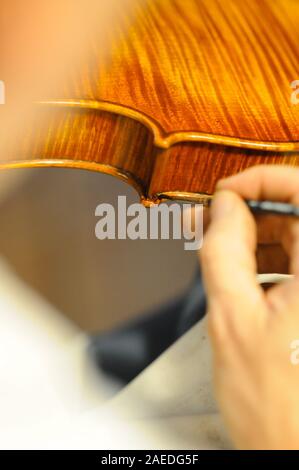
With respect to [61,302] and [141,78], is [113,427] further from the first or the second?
[61,302]

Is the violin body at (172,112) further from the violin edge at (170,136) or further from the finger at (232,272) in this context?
the finger at (232,272)

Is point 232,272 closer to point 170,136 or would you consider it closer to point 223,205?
point 223,205

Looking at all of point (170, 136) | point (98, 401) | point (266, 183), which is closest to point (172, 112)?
point (170, 136)

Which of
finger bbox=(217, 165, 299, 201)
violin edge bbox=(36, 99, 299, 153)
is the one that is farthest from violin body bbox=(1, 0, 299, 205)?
finger bbox=(217, 165, 299, 201)

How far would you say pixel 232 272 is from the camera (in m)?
0.31

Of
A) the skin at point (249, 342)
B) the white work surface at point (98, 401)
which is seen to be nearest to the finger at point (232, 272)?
the skin at point (249, 342)

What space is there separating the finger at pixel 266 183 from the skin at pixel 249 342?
5cm

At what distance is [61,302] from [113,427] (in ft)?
1.88

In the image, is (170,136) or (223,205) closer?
(223,205)

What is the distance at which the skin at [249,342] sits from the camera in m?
0.29

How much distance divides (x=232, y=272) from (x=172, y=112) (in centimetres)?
28

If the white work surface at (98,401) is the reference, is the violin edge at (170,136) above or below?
above

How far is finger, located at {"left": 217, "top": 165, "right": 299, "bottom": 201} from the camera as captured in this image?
382 mm

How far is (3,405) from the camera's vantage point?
487 mm
